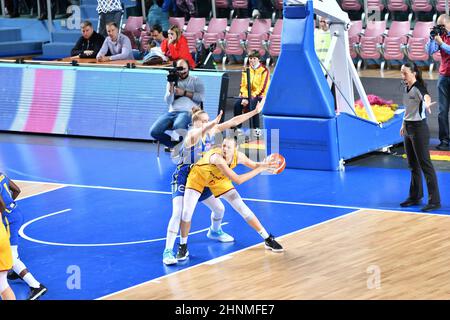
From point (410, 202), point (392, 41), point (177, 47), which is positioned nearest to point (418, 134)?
point (410, 202)

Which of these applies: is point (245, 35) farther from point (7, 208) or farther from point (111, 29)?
point (7, 208)

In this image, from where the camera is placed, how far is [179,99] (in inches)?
657

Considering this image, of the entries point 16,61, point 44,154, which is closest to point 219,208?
point 44,154

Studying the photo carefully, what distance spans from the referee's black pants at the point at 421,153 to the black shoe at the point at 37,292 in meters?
5.53

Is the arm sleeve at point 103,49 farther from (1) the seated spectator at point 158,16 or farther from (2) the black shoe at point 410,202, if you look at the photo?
(2) the black shoe at point 410,202

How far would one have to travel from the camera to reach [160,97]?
1878 centimetres

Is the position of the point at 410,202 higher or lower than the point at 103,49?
lower

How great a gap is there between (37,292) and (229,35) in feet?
54.0

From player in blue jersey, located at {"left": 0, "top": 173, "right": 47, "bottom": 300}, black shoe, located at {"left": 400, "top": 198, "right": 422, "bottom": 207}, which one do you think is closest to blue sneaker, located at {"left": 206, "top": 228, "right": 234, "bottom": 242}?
player in blue jersey, located at {"left": 0, "top": 173, "right": 47, "bottom": 300}

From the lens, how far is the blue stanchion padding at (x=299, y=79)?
1616 cm

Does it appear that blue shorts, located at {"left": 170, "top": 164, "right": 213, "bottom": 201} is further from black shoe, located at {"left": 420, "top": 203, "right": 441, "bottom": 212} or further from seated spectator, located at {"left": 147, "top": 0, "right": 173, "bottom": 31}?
seated spectator, located at {"left": 147, "top": 0, "right": 173, "bottom": 31}

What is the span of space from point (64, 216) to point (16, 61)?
7.35 meters

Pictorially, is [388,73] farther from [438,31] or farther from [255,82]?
[438,31]

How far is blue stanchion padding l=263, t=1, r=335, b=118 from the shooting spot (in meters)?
16.2
